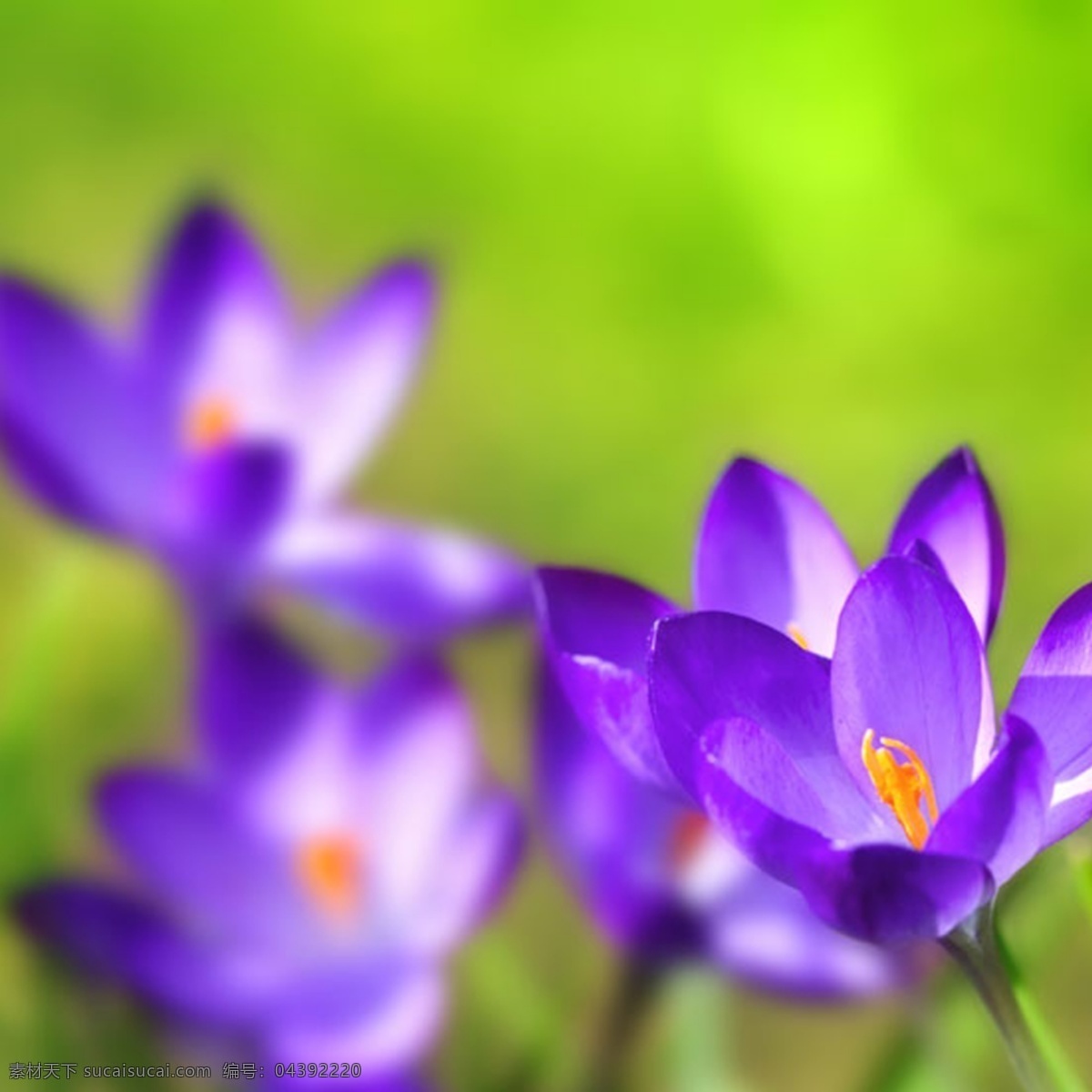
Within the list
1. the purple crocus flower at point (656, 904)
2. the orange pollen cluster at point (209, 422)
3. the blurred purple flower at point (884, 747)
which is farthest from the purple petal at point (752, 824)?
the orange pollen cluster at point (209, 422)

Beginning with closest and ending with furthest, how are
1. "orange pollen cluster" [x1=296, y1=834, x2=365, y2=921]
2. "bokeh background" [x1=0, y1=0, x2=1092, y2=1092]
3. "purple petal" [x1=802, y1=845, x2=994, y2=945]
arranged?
1. "purple petal" [x1=802, y1=845, x2=994, y2=945]
2. "orange pollen cluster" [x1=296, y1=834, x2=365, y2=921]
3. "bokeh background" [x1=0, y1=0, x2=1092, y2=1092]

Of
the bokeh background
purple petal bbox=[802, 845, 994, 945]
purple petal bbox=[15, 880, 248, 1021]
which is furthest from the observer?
the bokeh background

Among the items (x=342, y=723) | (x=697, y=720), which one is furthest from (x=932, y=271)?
A: (x=697, y=720)

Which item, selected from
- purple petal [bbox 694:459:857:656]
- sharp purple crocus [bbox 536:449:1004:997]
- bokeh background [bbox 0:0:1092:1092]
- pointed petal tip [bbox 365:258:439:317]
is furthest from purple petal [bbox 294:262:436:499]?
purple petal [bbox 694:459:857:656]

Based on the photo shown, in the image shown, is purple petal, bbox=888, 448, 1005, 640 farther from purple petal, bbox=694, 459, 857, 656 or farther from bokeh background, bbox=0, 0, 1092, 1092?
bokeh background, bbox=0, 0, 1092, 1092

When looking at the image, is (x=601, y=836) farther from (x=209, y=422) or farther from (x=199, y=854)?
(x=209, y=422)

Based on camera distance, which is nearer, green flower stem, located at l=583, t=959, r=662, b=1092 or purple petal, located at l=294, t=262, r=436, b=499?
green flower stem, located at l=583, t=959, r=662, b=1092
